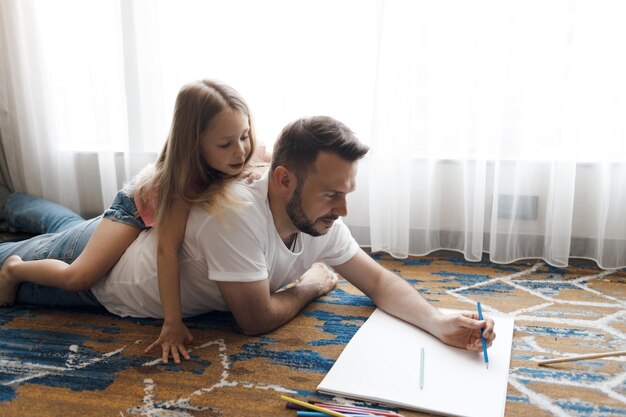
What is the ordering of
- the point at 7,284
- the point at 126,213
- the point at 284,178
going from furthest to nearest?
the point at 7,284 < the point at 126,213 < the point at 284,178

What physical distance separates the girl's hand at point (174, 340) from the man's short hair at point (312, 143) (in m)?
0.52

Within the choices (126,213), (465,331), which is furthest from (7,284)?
(465,331)

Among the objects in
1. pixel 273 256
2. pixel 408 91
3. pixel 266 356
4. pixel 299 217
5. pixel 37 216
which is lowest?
pixel 266 356

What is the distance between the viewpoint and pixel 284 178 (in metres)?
1.44

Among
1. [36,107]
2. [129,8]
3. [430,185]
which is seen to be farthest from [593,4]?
[36,107]

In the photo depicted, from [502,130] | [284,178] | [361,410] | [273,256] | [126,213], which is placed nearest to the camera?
[361,410]

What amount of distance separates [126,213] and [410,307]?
0.86 metres

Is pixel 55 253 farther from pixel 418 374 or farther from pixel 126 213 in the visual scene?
pixel 418 374

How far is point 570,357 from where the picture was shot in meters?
1.44

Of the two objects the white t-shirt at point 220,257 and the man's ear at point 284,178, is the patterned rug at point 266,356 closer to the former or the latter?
the white t-shirt at point 220,257

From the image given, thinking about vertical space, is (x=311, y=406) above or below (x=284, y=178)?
below

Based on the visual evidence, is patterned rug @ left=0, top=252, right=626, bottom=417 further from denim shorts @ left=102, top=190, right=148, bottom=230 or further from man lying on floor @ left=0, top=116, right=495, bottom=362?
denim shorts @ left=102, top=190, right=148, bottom=230

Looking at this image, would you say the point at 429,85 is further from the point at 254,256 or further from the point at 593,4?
the point at 254,256

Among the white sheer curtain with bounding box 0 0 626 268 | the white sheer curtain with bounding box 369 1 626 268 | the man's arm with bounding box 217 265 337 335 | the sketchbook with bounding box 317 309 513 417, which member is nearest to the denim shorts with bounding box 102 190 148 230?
the man's arm with bounding box 217 265 337 335
